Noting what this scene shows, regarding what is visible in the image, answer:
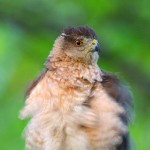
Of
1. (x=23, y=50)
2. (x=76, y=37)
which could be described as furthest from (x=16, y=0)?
(x=76, y=37)

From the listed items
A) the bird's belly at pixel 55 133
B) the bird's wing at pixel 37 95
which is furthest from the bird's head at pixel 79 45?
the bird's belly at pixel 55 133

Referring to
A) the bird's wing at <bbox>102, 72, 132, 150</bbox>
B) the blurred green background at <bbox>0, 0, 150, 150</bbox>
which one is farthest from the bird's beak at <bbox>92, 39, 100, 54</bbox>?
the blurred green background at <bbox>0, 0, 150, 150</bbox>

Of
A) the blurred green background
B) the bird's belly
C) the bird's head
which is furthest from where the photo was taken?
the blurred green background

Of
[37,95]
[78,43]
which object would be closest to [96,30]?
[78,43]

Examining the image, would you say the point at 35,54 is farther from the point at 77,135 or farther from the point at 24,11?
the point at 77,135

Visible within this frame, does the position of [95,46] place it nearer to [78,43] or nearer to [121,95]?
[78,43]

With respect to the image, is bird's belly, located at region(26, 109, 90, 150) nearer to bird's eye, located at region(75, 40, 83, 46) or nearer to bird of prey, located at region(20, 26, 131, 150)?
bird of prey, located at region(20, 26, 131, 150)

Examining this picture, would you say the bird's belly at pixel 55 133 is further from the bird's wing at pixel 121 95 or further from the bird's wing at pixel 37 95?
the bird's wing at pixel 121 95
